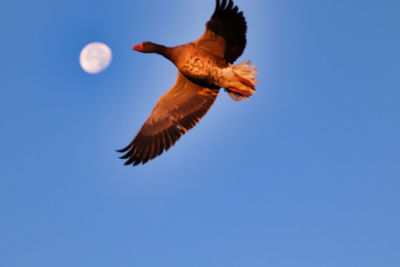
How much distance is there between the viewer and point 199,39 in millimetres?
9430

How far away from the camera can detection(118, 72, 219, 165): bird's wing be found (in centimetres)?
1013

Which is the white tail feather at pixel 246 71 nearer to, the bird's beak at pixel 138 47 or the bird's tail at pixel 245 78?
the bird's tail at pixel 245 78

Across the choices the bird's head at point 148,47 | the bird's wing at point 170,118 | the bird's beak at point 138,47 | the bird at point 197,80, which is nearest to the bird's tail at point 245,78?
the bird at point 197,80

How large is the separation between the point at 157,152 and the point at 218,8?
3.54 m

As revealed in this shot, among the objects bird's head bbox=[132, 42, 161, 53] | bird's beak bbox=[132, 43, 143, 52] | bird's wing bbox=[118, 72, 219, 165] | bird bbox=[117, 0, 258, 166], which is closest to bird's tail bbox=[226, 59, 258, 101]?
bird bbox=[117, 0, 258, 166]

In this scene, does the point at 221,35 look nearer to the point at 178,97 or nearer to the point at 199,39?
the point at 199,39

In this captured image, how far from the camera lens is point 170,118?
1046cm

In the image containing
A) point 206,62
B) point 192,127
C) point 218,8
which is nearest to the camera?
point 218,8

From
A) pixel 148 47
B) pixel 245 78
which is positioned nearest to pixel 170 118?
pixel 148 47

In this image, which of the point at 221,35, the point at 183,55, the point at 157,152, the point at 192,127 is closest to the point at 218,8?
the point at 221,35

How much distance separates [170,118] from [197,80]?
4.01ft

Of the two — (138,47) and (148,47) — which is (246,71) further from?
(138,47)

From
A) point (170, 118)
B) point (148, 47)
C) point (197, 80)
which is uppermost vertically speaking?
point (148, 47)

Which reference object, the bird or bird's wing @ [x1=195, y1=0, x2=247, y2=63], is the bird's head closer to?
the bird
